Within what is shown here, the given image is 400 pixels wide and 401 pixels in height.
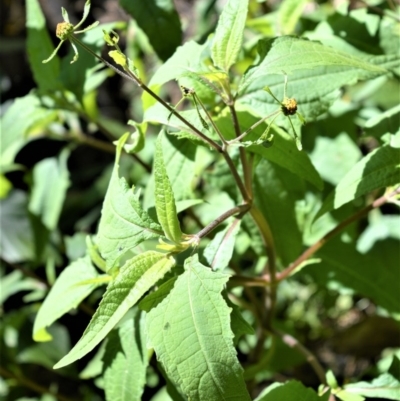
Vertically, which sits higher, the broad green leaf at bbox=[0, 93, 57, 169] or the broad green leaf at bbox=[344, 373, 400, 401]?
the broad green leaf at bbox=[0, 93, 57, 169]

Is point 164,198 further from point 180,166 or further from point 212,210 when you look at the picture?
point 212,210

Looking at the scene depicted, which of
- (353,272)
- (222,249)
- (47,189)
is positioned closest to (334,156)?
(353,272)

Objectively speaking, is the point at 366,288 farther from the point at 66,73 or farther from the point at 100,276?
the point at 66,73

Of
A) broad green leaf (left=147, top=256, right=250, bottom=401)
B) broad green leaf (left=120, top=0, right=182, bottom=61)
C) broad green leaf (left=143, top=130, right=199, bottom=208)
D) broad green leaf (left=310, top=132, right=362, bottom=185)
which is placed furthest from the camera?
A: broad green leaf (left=310, top=132, right=362, bottom=185)

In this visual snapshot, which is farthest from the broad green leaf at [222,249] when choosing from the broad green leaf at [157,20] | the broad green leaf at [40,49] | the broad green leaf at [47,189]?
the broad green leaf at [47,189]

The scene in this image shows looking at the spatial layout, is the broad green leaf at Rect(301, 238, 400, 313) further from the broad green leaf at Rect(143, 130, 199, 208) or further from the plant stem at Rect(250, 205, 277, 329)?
the broad green leaf at Rect(143, 130, 199, 208)

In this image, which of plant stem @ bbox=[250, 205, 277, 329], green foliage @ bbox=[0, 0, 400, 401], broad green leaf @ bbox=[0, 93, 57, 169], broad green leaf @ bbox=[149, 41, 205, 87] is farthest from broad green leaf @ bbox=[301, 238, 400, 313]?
broad green leaf @ bbox=[0, 93, 57, 169]

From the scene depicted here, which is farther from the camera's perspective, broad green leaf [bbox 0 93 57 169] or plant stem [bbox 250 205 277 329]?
broad green leaf [bbox 0 93 57 169]

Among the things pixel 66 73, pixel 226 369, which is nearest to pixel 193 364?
pixel 226 369
